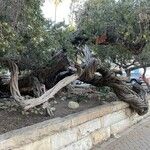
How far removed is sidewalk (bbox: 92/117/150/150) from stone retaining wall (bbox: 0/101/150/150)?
20cm

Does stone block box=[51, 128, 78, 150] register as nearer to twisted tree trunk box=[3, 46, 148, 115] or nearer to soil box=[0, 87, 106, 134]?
soil box=[0, 87, 106, 134]

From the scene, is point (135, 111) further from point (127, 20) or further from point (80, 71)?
point (127, 20)

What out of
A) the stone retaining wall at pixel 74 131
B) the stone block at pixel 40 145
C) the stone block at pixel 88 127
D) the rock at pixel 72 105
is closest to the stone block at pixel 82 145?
the stone retaining wall at pixel 74 131

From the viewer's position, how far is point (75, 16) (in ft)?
35.3

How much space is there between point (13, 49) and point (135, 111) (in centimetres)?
630

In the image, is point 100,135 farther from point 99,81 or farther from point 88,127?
point 99,81

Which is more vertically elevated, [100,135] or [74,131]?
[74,131]

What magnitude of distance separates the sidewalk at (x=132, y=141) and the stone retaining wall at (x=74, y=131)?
20 cm

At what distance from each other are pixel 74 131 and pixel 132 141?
2.20 m

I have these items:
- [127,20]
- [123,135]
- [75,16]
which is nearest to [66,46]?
[127,20]

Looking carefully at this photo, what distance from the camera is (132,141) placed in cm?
960

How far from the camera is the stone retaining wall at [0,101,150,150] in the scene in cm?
645

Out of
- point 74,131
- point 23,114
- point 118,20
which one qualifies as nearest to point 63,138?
point 74,131

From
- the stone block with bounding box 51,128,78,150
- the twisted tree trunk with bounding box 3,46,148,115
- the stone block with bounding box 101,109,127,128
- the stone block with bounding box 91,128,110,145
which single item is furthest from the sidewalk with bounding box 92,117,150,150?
the stone block with bounding box 51,128,78,150
